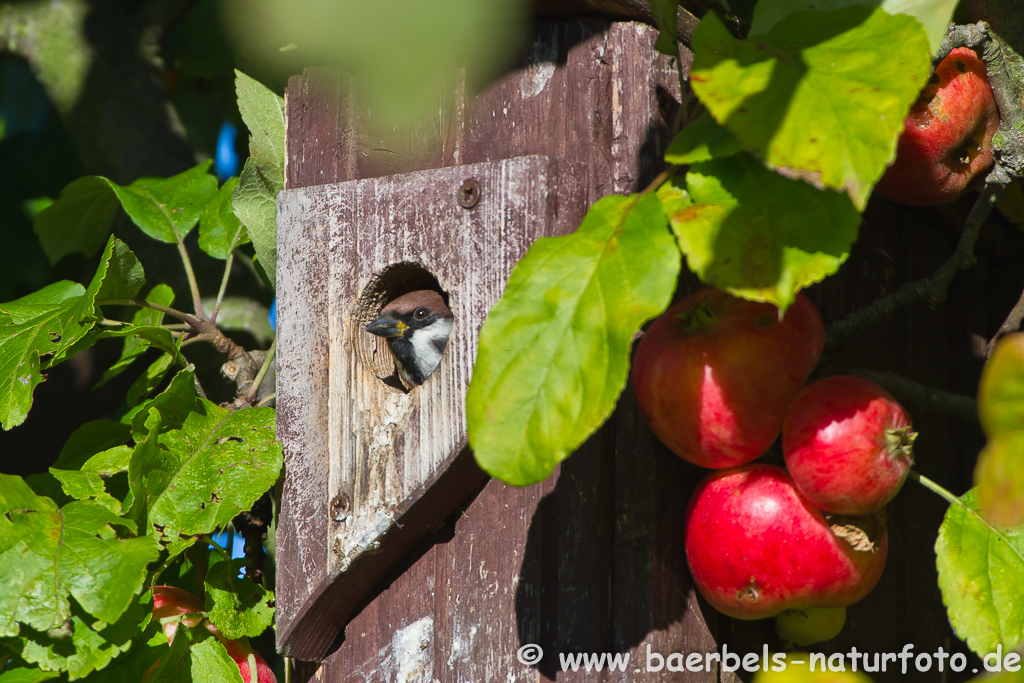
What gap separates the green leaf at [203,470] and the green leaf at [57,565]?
113mm

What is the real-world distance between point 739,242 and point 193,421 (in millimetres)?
1032

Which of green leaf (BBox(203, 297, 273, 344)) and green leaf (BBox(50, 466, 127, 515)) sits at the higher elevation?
green leaf (BBox(50, 466, 127, 515))

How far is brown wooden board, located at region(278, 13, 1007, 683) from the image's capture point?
4.63 ft

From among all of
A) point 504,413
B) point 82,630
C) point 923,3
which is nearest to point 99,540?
point 82,630

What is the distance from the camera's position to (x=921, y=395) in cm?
143

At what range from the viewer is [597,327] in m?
0.98

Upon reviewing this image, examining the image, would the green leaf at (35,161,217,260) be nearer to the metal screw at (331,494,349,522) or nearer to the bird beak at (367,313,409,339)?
the bird beak at (367,313,409,339)

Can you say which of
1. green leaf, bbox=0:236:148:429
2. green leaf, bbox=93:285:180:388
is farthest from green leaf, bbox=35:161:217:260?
green leaf, bbox=0:236:148:429

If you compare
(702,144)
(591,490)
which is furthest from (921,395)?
(702,144)

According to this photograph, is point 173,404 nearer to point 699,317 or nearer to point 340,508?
point 340,508

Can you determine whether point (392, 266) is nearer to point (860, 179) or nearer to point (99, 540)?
point (99, 540)

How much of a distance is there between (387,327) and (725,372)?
0.93 m

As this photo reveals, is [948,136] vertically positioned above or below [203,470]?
above

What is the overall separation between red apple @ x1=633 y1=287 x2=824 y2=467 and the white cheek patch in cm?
124
